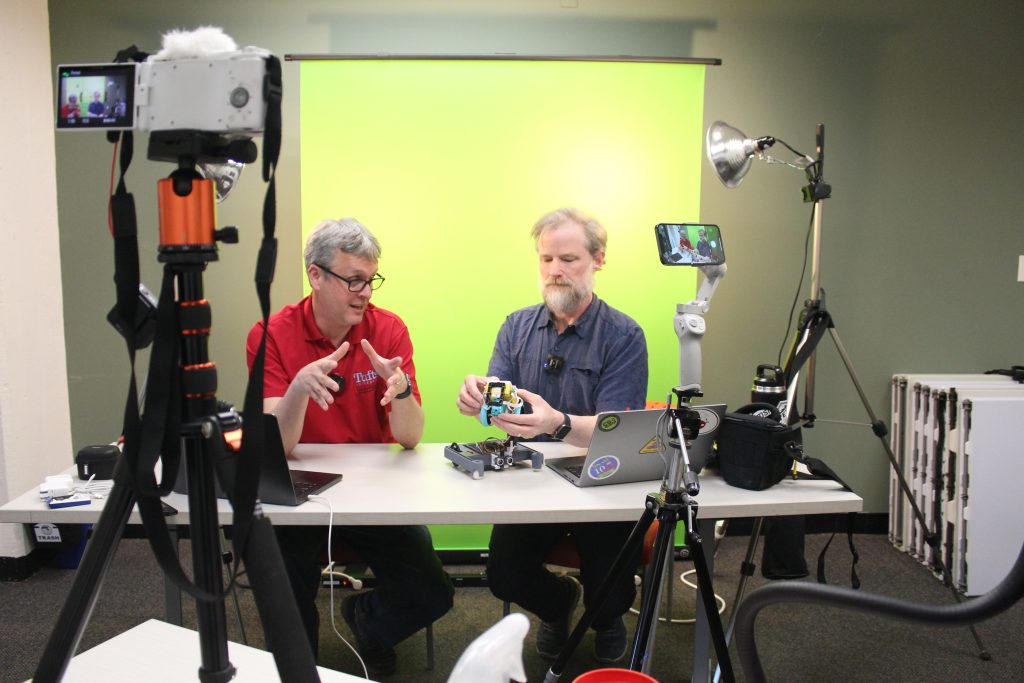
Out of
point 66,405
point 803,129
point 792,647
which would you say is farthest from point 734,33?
point 66,405

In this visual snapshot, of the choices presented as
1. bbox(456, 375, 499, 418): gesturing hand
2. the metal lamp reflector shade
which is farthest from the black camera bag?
the metal lamp reflector shade

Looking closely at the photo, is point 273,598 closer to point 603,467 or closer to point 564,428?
point 603,467

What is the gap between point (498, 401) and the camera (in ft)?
6.64

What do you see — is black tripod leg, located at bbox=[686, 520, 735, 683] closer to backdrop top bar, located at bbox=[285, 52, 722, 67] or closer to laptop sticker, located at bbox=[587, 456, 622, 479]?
laptop sticker, located at bbox=[587, 456, 622, 479]

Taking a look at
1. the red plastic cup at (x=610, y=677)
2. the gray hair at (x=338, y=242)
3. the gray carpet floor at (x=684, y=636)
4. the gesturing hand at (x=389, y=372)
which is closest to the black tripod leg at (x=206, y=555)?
the red plastic cup at (x=610, y=677)

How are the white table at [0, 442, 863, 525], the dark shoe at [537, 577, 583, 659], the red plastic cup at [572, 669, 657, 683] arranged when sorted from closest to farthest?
the red plastic cup at [572, 669, 657, 683]
the white table at [0, 442, 863, 525]
the dark shoe at [537, 577, 583, 659]

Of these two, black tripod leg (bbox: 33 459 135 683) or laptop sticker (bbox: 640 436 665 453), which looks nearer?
black tripod leg (bbox: 33 459 135 683)

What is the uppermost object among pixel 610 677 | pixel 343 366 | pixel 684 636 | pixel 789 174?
pixel 789 174

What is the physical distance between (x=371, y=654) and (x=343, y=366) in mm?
947

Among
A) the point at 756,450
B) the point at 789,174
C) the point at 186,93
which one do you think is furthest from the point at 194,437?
the point at 789,174

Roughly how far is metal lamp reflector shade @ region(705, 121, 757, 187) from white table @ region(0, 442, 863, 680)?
1.18 m

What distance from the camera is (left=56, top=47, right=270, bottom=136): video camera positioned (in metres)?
0.79

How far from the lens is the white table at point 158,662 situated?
3.45 feet

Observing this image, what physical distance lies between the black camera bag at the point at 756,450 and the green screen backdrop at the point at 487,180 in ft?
4.22
